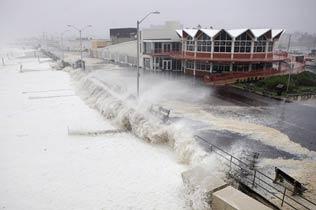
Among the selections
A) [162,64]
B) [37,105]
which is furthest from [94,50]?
[37,105]

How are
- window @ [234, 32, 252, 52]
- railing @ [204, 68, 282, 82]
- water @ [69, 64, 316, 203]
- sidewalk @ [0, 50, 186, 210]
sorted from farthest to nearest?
window @ [234, 32, 252, 52], railing @ [204, 68, 282, 82], water @ [69, 64, 316, 203], sidewalk @ [0, 50, 186, 210]

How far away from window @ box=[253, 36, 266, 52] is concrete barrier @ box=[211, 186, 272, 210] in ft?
99.7

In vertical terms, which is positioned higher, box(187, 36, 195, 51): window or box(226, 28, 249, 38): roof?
box(226, 28, 249, 38): roof

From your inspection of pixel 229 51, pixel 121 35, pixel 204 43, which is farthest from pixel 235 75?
pixel 121 35

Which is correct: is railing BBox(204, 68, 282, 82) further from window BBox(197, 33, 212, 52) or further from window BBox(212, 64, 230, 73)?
window BBox(197, 33, 212, 52)

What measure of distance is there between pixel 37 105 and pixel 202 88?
59.0ft

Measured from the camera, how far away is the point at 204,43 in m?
37.9

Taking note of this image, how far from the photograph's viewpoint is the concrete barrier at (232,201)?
9.32 m

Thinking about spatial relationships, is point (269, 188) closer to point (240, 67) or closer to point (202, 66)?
point (240, 67)

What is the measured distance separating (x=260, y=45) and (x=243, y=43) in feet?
9.57

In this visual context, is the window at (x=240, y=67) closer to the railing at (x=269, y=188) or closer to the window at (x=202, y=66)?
the window at (x=202, y=66)

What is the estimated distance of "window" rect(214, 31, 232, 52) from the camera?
36156mm

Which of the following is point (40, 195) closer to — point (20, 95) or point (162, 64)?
point (20, 95)

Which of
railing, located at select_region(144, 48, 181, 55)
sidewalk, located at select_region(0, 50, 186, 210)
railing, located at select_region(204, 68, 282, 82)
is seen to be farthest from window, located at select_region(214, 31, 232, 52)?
sidewalk, located at select_region(0, 50, 186, 210)
